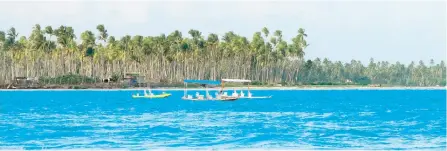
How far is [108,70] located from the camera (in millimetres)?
178625

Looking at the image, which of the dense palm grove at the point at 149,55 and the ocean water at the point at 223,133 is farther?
the dense palm grove at the point at 149,55

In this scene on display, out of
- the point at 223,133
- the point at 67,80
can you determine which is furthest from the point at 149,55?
the point at 223,133

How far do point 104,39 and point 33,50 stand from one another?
17.4 m

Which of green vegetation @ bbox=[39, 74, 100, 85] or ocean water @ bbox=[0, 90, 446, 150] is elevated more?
green vegetation @ bbox=[39, 74, 100, 85]

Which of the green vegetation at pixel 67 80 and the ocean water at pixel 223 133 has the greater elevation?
the green vegetation at pixel 67 80

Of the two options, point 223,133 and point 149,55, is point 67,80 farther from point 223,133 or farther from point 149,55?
point 223,133

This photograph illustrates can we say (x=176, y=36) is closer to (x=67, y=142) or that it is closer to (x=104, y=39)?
(x=104, y=39)

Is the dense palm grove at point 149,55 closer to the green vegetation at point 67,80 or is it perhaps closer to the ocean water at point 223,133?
the green vegetation at point 67,80

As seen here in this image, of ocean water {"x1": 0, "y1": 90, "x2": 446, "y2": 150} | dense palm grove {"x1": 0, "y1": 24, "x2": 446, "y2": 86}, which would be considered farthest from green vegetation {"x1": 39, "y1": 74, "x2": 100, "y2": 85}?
ocean water {"x1": 0, "y1": 90, "x2": 446, "y2": 150}

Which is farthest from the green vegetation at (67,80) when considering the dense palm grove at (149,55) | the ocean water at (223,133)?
the ocean water at (223,133)

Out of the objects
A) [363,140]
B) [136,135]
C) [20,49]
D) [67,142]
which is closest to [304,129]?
[363,140]

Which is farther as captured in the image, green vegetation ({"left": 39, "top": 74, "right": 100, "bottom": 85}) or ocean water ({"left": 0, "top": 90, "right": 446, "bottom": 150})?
green vegetation ({"left": 39, "top": 74, "right": 100, "bottom": 85})

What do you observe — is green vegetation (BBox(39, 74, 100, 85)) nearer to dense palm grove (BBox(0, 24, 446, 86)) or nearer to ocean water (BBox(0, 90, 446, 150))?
dense palm grove (BBox(0, 24, 446, 86))

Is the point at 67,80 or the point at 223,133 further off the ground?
the point at 67,80
